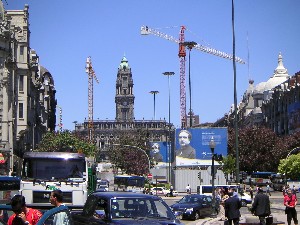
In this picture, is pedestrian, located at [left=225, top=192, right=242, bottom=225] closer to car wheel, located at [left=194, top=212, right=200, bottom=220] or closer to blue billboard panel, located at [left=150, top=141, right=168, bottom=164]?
car wheel, located at [left=194, top=212, right=200, bottom=220]

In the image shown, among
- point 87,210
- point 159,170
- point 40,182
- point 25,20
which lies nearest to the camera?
point 87,210

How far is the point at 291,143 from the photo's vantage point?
9000 centimetres

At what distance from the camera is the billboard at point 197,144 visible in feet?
234

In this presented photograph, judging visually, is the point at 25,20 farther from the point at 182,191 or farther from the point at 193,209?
the point at 193,209

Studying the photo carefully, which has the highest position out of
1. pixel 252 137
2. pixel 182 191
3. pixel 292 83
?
pixel 292 83

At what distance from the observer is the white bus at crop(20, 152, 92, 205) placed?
23.6 meters

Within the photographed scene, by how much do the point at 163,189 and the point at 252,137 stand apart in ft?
78.5

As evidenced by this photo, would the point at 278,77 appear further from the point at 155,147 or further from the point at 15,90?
the point at 15,90

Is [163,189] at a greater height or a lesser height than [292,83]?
lesser

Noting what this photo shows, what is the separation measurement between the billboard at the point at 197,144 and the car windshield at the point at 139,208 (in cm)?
5640

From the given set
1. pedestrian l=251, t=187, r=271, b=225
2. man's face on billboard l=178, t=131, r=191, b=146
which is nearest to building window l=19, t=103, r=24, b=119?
man's face on billboard l=178, t=131, r=191, b=146

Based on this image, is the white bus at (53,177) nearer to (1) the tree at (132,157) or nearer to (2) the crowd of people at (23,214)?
(2) the crowd of people at (23,214)

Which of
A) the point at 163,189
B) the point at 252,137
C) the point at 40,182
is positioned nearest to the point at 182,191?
the point at 163,189

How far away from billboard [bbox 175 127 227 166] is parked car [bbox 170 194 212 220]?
116 feet
